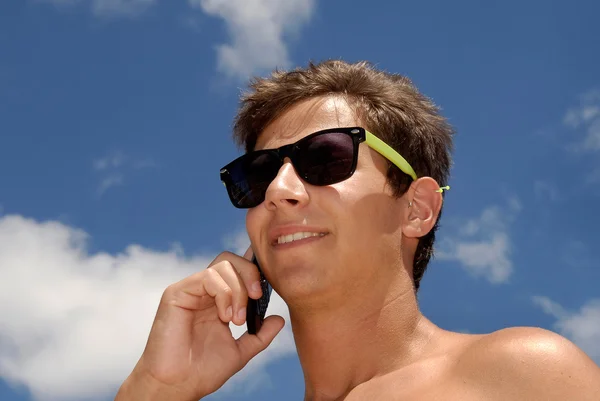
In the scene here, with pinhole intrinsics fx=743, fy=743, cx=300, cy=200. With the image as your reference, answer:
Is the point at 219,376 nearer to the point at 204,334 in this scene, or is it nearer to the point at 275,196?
the point at 204,334

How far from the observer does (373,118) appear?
4.64m

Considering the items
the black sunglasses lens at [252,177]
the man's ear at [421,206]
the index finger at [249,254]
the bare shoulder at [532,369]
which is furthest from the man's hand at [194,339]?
the bare shoulder at [532,369]

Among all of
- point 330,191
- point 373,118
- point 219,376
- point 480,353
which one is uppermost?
point 373,118

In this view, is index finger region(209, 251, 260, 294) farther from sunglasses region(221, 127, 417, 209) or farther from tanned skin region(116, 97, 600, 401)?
sunglasses region(221, 127, 417, 209)

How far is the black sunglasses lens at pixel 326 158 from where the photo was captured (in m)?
4.27

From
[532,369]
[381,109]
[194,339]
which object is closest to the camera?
[532,369]

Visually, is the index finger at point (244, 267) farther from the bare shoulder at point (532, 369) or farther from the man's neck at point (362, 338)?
the bare shoulder at point (532, 369)

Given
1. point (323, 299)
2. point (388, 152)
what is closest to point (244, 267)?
point (323, 299)

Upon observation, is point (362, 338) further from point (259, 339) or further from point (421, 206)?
point (421, 206)

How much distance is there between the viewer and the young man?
4.15 m

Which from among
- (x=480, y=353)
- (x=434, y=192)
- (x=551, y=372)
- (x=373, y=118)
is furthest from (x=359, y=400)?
(x=373, y=118)

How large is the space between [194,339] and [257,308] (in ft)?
1.37

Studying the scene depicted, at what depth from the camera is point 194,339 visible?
4.46 meters

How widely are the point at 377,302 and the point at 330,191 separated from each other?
27.3 inches
